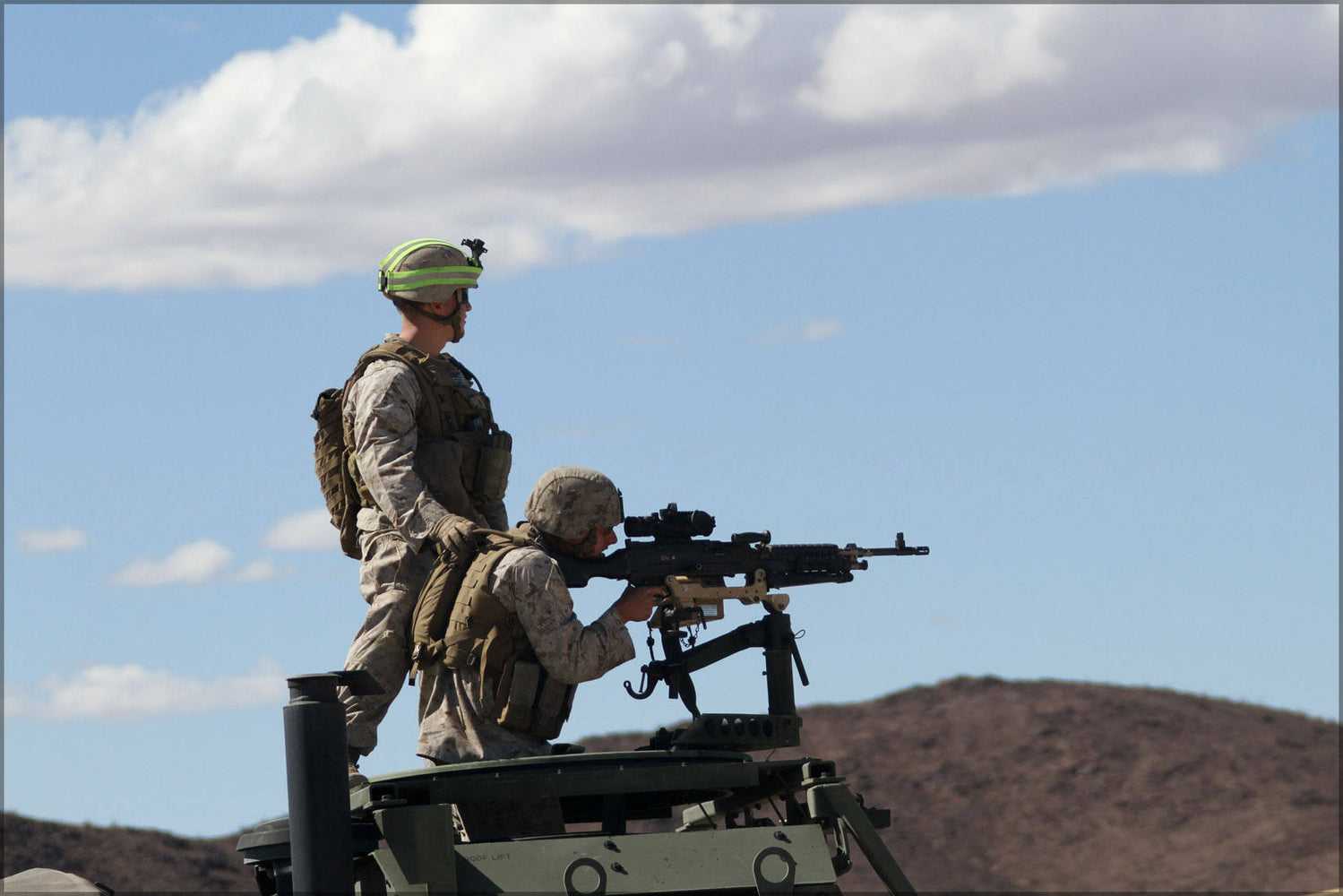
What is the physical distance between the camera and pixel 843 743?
38.3 metres

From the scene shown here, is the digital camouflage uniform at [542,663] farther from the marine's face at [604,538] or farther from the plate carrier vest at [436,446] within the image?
the plate carrier vest at [436,446]

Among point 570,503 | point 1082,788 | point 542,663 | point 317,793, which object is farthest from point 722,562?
point 1082,788

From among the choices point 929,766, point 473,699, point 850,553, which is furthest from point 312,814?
point 929,766

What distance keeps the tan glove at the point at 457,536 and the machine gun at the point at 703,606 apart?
524mm

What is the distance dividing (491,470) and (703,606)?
123 cm

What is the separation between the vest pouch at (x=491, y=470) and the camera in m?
9.73

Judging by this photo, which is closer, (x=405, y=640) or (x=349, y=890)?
(x=349, y=890)

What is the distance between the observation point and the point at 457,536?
859cm

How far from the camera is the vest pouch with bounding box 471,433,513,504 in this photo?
31.9 ft

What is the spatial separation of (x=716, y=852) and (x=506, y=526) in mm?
2868

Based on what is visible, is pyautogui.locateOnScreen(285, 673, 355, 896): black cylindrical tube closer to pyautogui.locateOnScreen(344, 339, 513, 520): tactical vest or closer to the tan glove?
the tan glove

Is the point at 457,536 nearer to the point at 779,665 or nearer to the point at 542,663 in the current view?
the point at 542,663

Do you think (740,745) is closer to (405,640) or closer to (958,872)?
(405,640)

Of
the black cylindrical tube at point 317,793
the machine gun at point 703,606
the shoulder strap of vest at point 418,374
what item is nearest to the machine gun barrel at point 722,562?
the machine gun at point 703,606
